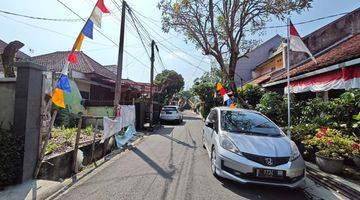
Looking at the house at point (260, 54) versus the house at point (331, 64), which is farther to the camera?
the house at point (260, 54)

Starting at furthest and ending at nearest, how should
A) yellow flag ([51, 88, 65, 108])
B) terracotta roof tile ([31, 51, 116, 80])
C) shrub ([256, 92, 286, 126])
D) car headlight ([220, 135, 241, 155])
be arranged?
1. terracotta roof tile ([31, 51, 116, 80])
2. shrub ([256, 92, 286, 126])
3. yellow flag ([51, 88, 65, 108])
4. car headlight ([220, 135, 241, 155])

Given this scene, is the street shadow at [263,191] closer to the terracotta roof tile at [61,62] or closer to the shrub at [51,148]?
the shrub at [51,148]

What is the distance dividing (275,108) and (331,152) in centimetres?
527

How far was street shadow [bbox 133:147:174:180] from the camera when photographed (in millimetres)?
6449

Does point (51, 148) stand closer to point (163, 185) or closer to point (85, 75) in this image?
point (163, 185)

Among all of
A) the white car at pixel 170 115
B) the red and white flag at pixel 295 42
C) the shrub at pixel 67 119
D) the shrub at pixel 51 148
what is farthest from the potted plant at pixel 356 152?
the white car at pixel 170 115

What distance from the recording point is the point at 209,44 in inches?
723

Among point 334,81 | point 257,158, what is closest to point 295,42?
point 334,81

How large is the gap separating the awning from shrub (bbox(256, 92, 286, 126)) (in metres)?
0.96

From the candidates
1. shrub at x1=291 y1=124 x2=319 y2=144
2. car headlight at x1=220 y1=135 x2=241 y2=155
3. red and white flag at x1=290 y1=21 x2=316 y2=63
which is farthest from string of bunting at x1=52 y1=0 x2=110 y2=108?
shrub at x1=291 y1=124 x2=319 y2=144

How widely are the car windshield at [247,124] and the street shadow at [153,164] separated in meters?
1.73

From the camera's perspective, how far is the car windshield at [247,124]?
6547mm

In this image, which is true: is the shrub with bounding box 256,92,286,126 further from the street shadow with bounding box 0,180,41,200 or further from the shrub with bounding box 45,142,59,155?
the street shadow with bounding box 0,180,41,200

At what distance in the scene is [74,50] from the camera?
632cm
